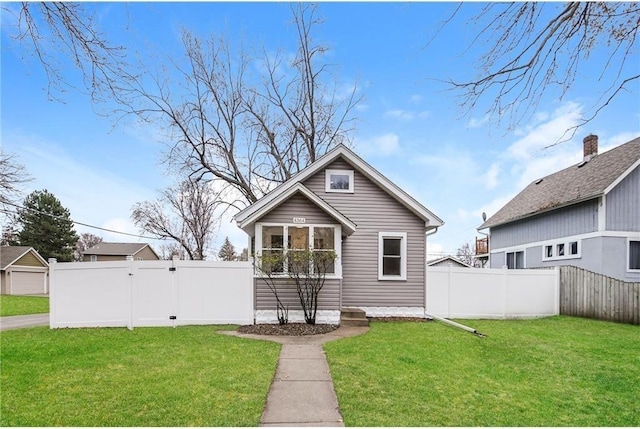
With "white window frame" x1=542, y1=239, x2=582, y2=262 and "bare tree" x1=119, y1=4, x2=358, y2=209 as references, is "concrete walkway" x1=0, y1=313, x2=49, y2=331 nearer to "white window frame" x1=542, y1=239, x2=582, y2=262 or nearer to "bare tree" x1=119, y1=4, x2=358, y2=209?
"bare tree" x1=119, y1=4, x2=358, y2=209

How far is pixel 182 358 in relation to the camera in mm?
6723

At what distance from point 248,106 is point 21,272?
29361mm

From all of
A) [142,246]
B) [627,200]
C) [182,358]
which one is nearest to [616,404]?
[182,358]

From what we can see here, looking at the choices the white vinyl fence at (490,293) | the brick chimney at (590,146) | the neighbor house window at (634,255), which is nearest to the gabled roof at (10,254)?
the white vinyl fence at (490,293)

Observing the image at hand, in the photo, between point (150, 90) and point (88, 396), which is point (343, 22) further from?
point (150, 90)

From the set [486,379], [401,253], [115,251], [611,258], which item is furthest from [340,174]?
[115,251]

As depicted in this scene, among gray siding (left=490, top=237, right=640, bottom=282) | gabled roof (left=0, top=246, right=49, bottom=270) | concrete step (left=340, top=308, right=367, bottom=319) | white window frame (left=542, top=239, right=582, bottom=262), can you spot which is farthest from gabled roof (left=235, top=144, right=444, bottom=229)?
gabled roof (left=0, top=246, right=49, bottom=270)

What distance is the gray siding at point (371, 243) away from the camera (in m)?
12.4

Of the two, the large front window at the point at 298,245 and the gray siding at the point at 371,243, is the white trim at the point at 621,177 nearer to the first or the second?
the gray siding at the point at 371,243

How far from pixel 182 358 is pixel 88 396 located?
193 cm

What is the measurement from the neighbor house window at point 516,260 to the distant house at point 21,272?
130 feet

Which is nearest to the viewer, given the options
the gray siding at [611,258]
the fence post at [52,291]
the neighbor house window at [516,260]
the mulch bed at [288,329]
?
the mulch bed at [288,329]

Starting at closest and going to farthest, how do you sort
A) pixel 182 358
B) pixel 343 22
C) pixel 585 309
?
pixel 343 22, pixel 182 358, pixel 585 309

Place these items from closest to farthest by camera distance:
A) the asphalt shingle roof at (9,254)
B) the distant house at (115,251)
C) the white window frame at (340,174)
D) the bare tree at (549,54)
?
the bare tree at (549,54) → the white window frame at (340,174) → the asphalt shingle roof at (9,254) → the distant house at (115,251)
